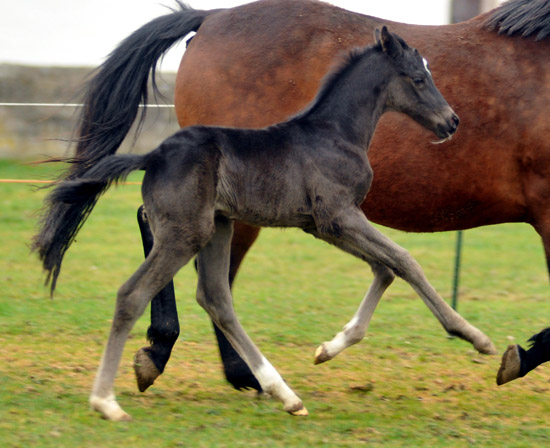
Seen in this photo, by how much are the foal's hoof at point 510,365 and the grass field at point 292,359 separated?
164 mm

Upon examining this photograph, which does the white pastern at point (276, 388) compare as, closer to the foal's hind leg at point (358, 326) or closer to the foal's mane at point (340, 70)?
the foal's hind leg at point (358, 326)

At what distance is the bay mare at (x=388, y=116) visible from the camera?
15.6ft

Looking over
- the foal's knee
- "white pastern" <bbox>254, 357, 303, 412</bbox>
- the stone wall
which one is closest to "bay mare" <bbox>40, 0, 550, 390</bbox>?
the foal's knee

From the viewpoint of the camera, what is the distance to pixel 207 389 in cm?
484

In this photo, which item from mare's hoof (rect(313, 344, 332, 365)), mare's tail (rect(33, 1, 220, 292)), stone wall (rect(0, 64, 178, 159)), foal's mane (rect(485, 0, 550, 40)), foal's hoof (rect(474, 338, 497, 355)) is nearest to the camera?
foal's hoof (rect(474, 338, 497, 355))

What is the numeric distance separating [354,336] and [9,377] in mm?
1927

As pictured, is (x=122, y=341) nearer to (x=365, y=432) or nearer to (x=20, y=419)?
(x=20, y=419)

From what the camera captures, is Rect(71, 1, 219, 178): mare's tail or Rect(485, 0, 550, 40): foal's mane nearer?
Rect(485, 0, 550, 40): foal's mane

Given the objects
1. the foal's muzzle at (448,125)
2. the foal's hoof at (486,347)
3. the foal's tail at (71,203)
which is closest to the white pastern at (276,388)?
the foal's hoof at (486,347)

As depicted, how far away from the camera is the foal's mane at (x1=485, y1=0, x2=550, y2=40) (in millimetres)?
4859

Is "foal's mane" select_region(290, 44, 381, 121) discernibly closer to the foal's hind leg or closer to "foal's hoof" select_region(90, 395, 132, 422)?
the foal's hind leg

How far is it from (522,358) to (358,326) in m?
0.93

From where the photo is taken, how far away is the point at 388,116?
4820 millimetres

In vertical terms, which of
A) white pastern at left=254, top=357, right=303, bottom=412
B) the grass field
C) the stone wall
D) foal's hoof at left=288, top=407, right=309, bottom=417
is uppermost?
white pastern at left=254, top=357, right=303, bottom=412
